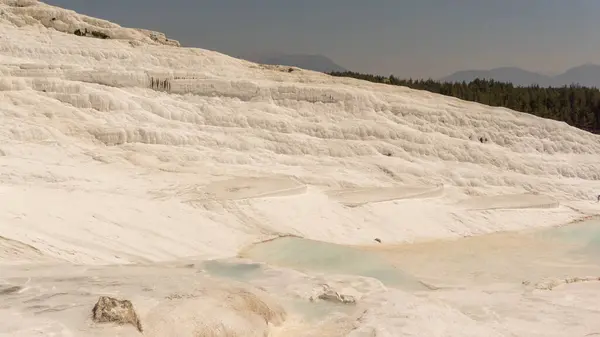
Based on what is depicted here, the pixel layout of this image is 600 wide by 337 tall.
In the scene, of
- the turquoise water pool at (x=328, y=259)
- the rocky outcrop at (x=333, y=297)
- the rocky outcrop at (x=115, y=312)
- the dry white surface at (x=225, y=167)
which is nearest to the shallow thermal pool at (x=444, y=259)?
the turquoise water pool at (x=328, y=259)

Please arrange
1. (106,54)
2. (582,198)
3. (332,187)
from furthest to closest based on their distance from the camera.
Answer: (106,54), (582,198), (332,187)

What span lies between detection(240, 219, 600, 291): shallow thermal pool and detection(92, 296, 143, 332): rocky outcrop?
529cm

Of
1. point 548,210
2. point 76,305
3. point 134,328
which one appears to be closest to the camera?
point 134,328

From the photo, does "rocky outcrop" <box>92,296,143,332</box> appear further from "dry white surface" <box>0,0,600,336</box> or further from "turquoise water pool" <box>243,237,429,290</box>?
"turquoise water pool" <box>243,237,429,290</box>

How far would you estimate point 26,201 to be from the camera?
11648 mm

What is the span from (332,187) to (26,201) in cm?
902


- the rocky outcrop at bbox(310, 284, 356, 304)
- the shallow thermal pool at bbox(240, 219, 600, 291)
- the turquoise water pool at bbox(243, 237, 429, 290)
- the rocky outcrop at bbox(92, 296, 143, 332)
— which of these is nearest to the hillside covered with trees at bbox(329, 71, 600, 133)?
the shallow thermal pool at bbox(240, 219, 600, 291)

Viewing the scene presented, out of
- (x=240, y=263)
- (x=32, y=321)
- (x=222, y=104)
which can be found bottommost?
(x=240, y=263)

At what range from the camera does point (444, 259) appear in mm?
13508

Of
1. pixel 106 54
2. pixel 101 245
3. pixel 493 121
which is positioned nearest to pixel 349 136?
pixel 493 121

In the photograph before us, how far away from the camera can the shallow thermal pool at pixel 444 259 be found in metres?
11.6

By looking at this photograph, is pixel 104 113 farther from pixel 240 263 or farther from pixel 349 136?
pixel 240 263

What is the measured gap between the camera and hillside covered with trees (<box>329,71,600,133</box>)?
112 feet

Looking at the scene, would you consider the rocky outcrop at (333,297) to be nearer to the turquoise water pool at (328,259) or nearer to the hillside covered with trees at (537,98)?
the turquoise water pool at (328,259)
